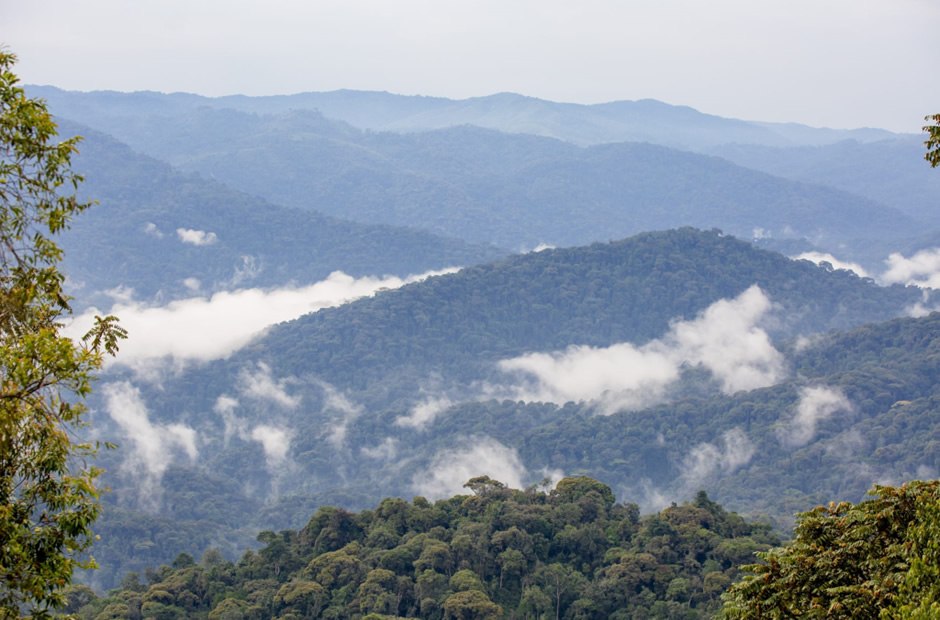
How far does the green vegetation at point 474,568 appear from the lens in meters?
41.1

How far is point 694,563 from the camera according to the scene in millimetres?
43656

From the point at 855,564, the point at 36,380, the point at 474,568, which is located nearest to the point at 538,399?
the point at 474,568

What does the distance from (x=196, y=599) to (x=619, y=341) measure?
157744mm

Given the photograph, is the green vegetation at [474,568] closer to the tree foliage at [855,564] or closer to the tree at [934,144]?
the tree foliage at [855,564]

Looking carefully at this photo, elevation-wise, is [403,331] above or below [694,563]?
above

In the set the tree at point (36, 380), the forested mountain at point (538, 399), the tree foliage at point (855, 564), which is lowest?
the tree foliage at point (855, 564)

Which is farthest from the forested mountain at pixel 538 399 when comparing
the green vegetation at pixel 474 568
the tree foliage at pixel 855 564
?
the tree foliage at pixel 855 564

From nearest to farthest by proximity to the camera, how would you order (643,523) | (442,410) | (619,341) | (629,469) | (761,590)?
1. (761,590)
2. (643,523)
3. (629,469)
4. (442,410)
5. (619,341)

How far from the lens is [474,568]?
44812 mm

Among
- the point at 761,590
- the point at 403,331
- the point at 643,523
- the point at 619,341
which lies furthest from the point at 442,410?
the point at 761,590

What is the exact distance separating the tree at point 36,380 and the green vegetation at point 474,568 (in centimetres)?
2758

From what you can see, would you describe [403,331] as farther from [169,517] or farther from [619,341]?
[169,517]

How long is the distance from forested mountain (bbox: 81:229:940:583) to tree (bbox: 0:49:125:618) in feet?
293

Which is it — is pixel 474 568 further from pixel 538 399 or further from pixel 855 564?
pixel 538 399
